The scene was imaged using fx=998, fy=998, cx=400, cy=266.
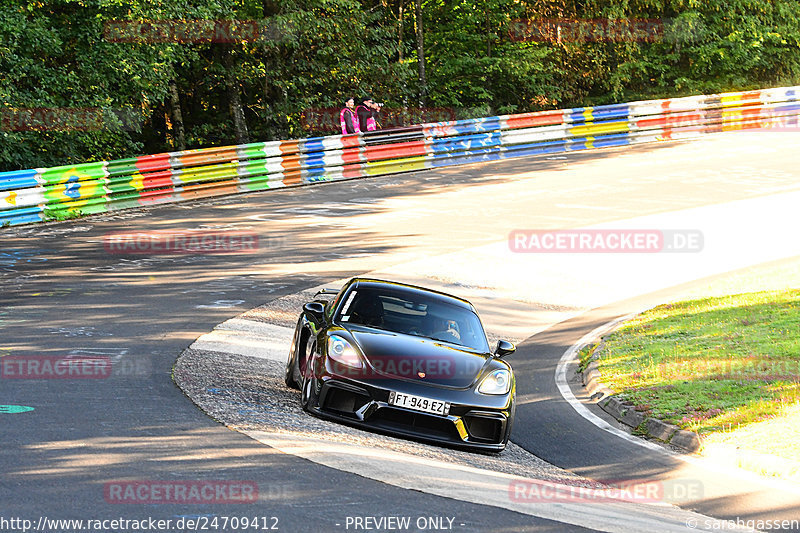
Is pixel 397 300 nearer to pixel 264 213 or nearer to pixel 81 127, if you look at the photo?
pixel 264 213

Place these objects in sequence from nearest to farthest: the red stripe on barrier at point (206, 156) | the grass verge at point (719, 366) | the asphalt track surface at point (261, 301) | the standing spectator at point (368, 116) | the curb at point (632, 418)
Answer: the asphalt track surface at point (261, 301), the curb at point (632, 418), the grass verge at point (719, 366), the red stripe on barrier at point (206, 156), the standing spectator at point (368, 116)

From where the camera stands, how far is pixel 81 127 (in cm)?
2580

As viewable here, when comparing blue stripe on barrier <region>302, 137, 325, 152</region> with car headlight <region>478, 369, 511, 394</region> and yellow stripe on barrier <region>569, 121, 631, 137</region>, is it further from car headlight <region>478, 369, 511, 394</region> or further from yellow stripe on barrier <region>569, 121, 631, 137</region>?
car headlight <region>478, 369, 511, 394</region>

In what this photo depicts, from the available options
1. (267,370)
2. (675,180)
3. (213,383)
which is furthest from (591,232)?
(213,383)

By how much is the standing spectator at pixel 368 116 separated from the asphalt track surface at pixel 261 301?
2236 millimetres

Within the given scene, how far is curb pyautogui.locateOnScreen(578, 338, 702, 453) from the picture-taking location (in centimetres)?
1053

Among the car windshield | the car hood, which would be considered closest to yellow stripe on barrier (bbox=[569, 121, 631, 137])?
the car windshield

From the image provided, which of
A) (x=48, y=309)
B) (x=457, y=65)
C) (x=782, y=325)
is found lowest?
(x=782, y=325)

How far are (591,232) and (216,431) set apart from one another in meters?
15.0

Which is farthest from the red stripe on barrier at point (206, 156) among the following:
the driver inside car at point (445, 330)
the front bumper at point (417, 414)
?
the front bumper at point (417, 414)

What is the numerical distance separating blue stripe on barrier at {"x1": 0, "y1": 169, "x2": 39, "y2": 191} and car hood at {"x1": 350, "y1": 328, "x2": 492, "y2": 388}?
47.2 ft

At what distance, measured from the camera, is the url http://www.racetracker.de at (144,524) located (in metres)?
6.15

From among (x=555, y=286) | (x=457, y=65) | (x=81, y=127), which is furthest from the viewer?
(x=457, y=65)

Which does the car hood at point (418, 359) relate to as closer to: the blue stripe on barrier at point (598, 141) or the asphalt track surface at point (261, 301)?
the asphalt track surface at point (261, 301)
